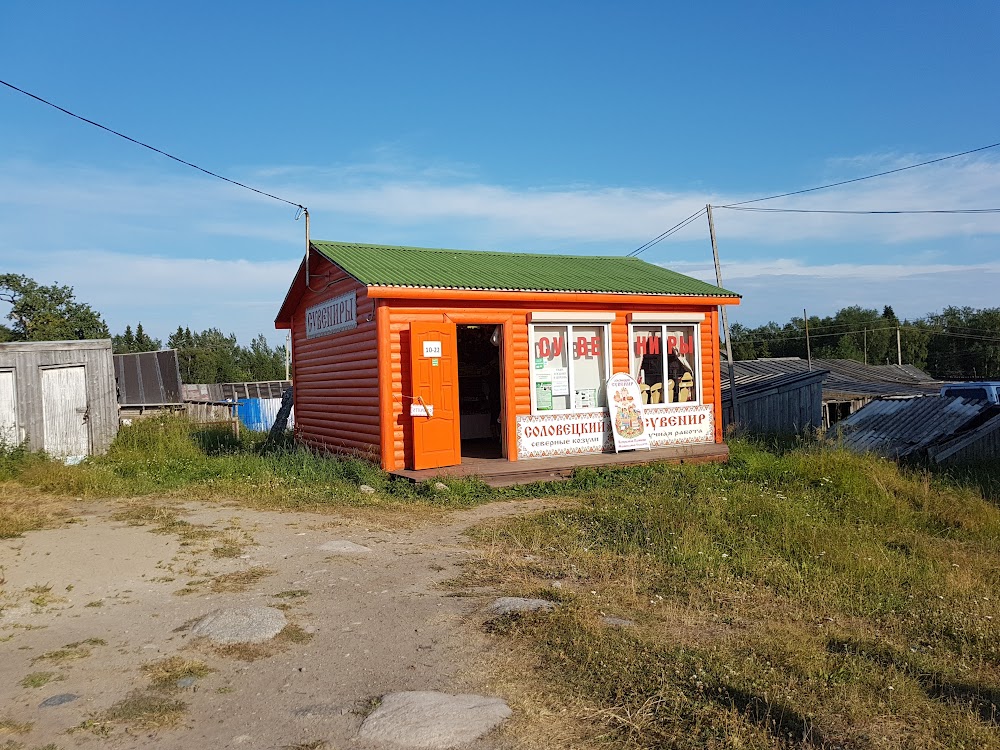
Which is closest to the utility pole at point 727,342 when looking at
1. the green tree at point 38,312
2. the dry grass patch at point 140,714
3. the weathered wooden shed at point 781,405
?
the weathered wooden shed at point 781,405

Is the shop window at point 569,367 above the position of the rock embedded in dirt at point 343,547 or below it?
above

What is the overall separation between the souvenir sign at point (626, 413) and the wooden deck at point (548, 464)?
0.20m

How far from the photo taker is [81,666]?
15.2 ft

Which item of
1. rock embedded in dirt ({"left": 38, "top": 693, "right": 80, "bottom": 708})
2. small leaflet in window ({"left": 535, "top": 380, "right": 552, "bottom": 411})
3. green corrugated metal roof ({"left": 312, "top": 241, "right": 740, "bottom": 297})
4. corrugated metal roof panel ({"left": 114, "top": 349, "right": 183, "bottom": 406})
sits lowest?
rock embedded in dirt ({"left": 38, "top": 693, "right": 80, "bottom": 708})

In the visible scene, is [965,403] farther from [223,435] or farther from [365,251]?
[223,435]

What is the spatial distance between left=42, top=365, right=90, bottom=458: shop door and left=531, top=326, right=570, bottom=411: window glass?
942 centimetres

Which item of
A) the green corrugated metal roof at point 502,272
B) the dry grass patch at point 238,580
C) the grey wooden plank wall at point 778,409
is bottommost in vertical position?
the dry grass patch at point 238,580

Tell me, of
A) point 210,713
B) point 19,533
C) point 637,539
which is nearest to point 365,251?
point 19,533

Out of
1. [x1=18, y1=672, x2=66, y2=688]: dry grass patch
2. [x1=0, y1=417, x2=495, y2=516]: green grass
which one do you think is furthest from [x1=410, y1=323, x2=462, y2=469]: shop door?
[x1=18, y1=672, x2=66, y2=688]: dry grass patch

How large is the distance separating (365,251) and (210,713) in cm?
1070

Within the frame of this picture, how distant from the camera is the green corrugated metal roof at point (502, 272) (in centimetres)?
1202

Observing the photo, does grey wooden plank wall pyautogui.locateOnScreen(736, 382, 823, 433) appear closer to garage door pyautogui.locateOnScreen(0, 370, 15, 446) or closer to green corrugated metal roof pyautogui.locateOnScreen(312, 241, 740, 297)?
green corrugated metal roof pyautogui.locateOnScreen(312, 241, 740, 297)

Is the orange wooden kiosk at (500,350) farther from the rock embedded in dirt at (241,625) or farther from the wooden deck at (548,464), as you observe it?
the rock embedded in dirt at (241,625)

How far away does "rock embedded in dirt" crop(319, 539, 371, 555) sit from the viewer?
7.55 metres
